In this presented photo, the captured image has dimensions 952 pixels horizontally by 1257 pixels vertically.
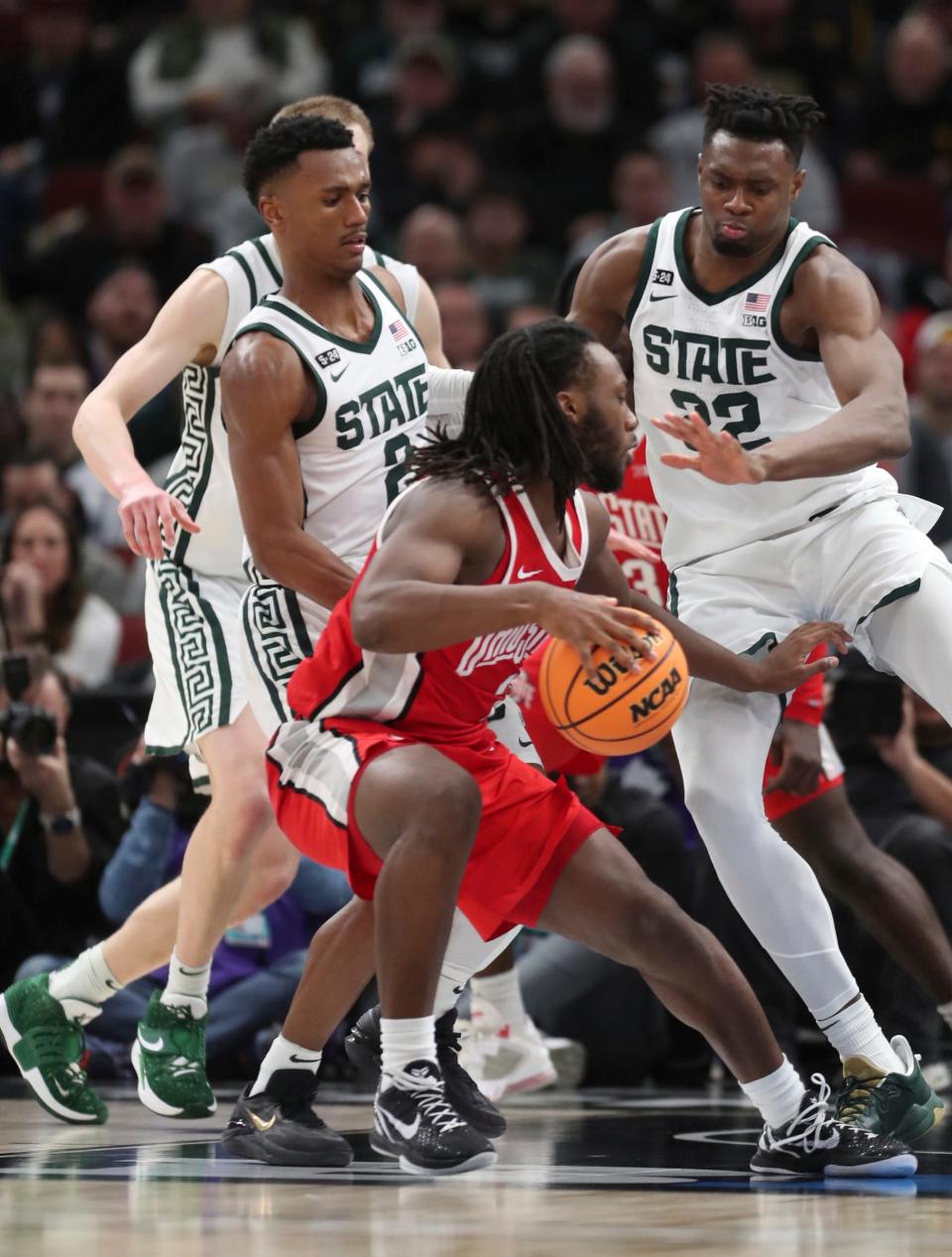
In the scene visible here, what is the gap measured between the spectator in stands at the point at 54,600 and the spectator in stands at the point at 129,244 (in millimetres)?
3113

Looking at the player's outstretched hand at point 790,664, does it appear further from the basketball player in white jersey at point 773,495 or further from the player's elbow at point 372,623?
the player's elbow at point 372,623

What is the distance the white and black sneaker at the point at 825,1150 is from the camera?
389 cm

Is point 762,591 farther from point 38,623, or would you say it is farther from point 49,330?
point 49,330

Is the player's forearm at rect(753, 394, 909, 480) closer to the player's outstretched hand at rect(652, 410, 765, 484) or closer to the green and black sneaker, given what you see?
the player's outstretched hand at rect(652, 410, 765, 484)

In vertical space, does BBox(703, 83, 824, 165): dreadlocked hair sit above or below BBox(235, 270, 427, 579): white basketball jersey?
above

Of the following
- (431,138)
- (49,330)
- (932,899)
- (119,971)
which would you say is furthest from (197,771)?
(431,138)

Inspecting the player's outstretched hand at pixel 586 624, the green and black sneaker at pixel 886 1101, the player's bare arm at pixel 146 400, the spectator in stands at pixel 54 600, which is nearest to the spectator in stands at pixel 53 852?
the spectator in stands at pixel 54 600

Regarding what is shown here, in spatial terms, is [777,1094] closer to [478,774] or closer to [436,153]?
[478,774]

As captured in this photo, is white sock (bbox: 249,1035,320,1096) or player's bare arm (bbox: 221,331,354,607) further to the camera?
player's bare arm (bbox: 221,331,354,607)

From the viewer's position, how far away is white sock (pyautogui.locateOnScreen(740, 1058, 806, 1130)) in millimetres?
3887

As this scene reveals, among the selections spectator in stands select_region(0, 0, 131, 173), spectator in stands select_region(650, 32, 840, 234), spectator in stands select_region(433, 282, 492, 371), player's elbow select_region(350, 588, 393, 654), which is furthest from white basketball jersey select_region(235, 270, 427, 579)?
spectator in stands select_region(0, 0, 131, 173)

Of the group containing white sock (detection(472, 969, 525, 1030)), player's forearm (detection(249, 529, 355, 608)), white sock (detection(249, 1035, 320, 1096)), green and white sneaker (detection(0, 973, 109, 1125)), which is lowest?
white sock (detection(472, 969, 525, 1030))

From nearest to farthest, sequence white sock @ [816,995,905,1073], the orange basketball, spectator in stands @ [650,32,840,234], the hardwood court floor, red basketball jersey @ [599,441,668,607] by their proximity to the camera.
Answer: the hardwood court floor < the orange basketball < white sock @ [816,995,905,1073] < red basketball jersey @ [599,441,668,607] < spectator in stands @ [650,32,840,234]

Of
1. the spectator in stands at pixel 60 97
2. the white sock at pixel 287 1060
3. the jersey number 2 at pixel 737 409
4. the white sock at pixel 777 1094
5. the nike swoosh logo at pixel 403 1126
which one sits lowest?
the white sock at pixel 777 1094
